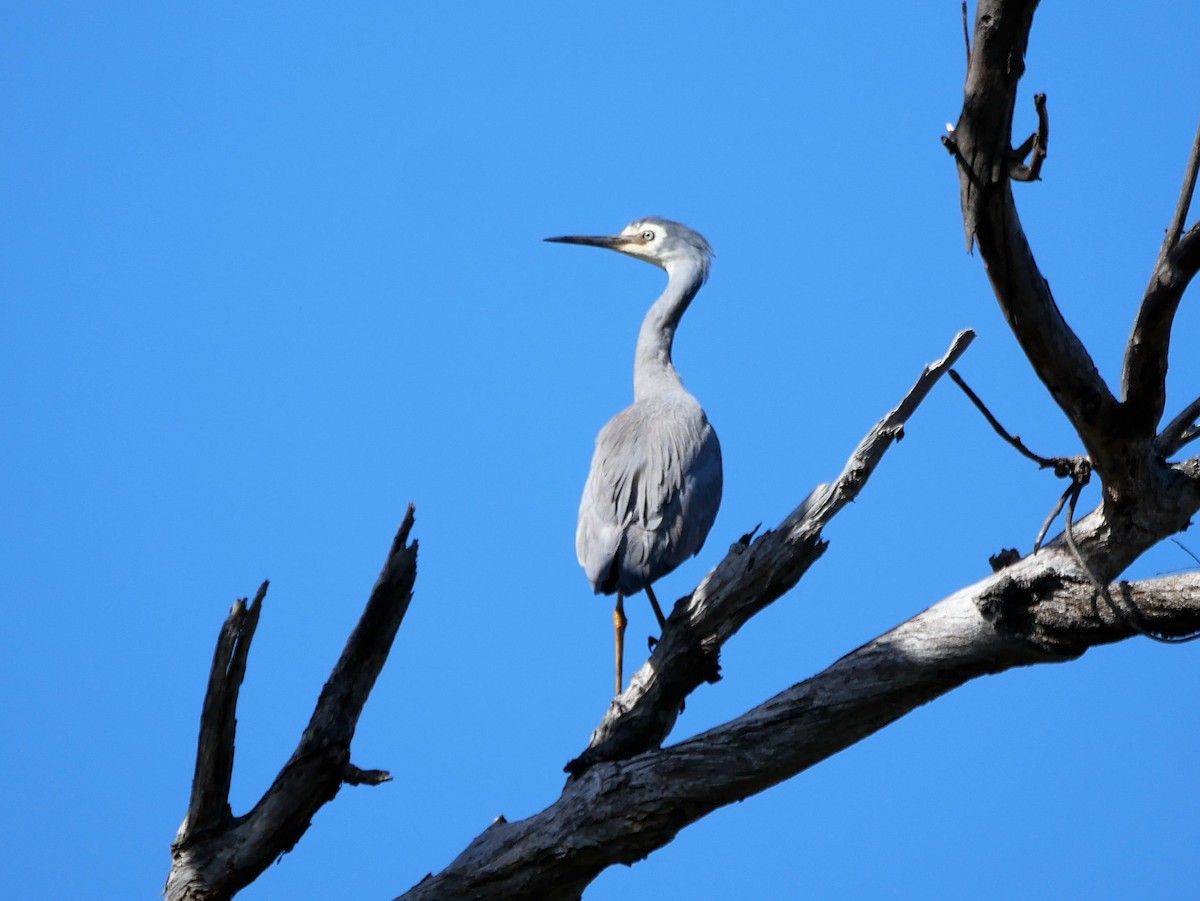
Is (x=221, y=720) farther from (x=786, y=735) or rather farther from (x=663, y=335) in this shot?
(x=663, y=335)

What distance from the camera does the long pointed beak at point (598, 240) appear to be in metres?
8.37

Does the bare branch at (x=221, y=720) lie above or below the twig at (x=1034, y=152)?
above

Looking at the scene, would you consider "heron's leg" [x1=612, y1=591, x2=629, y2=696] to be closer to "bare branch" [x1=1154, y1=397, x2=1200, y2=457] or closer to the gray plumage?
the gray plumage

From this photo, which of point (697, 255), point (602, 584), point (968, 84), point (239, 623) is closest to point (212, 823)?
point (239, 623)

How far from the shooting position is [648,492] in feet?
19.0

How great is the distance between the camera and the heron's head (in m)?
7.73

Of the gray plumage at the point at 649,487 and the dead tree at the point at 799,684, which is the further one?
the gray plumage at the point at 649,487

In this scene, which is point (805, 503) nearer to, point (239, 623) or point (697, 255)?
point (239, 623)

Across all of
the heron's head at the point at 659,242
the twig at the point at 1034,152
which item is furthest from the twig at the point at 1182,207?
the heron's head at the point at 659,242

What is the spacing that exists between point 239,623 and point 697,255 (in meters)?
4.42

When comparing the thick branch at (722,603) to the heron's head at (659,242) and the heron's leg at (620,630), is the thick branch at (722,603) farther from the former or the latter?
the heron's head at (659,242)

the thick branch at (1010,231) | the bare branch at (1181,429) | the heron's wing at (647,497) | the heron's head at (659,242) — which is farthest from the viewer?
the heron's head at (659,242)

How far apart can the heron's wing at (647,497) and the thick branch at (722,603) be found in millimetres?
1051

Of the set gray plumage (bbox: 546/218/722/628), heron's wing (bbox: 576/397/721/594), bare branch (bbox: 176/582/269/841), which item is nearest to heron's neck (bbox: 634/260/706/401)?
gray plumage (bbox: 546/218/722/628)
